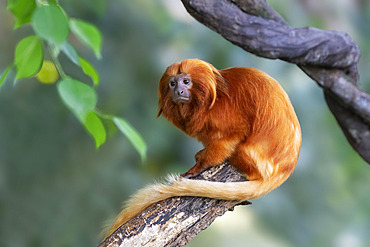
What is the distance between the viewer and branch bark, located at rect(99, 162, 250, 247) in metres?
1.15

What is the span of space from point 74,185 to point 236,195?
1.82 m

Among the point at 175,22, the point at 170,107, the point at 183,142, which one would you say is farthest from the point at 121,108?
the point at 170,107

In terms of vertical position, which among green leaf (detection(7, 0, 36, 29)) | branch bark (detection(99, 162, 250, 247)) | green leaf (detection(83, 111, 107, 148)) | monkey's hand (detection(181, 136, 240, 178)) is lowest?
branch bark (detection(99, 162, 250, 247))

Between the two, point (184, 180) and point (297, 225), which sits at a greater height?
point (184, 180)

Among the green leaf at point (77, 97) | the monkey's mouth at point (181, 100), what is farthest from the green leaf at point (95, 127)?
the monkey's mouth at point (181, 100)

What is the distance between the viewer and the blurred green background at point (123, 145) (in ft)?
9.14

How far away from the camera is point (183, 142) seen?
2908mm

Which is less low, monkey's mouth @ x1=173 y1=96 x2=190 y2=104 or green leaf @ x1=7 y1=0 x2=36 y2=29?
green leaf @ x1=7 y1=0 x2=36 y2=29

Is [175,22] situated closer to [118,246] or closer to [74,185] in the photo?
[74,185]

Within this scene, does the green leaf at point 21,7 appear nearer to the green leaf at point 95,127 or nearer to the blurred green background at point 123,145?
the green leaf at point 95,127

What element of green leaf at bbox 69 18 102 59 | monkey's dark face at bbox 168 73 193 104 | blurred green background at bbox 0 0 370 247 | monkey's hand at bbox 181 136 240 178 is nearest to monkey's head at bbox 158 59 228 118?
monkey's dark face at bbox 168 73 193 104

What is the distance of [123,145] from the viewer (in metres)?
2.83

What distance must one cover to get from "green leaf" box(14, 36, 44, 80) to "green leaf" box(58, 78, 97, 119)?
0.25ft

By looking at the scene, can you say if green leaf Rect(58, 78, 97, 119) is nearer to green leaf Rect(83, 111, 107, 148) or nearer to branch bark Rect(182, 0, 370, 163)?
green leaf Rect(83, 111, 107, 148)
